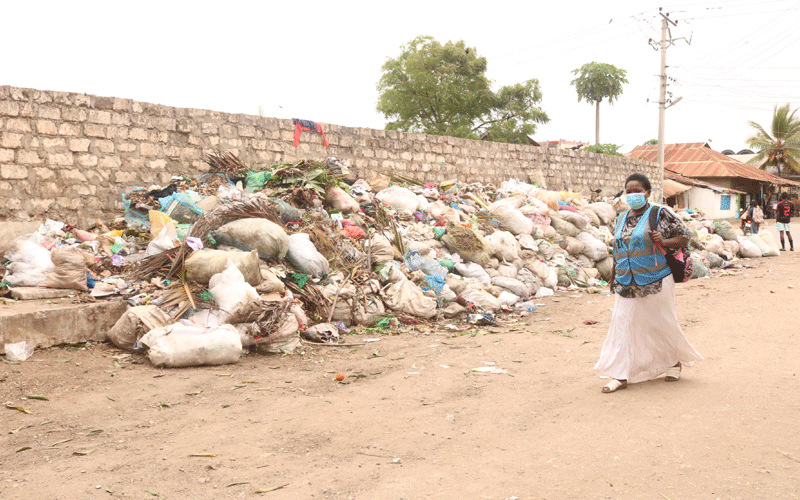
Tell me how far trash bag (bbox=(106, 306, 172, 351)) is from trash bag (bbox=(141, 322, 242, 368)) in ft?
0.48

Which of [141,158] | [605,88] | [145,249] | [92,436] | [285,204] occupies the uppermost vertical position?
[605,88]

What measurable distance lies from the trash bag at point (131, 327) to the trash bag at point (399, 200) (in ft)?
14.6

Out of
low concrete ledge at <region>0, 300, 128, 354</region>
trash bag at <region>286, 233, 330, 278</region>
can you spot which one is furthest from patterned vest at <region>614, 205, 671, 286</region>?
low concrete ledge at <region>0, 300, 128, 354</region>

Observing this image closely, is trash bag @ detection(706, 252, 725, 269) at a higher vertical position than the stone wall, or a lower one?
lower

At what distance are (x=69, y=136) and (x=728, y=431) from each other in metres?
6.73

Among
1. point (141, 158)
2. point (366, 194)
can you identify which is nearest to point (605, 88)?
point (366, 194)

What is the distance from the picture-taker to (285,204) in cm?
687

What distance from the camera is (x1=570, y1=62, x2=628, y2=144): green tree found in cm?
3080

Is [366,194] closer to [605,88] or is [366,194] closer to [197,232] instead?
[197,232]

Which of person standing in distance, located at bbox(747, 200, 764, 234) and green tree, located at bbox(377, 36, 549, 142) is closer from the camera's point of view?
person standing in distance, located at bbox(747, 200, 764, 234)

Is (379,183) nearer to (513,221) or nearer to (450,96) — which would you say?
(513,221)

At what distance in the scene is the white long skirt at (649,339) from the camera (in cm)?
364

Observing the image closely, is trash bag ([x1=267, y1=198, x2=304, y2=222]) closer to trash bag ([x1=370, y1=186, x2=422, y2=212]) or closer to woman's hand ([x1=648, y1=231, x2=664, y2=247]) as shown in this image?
trash bag ([x1=370, y1=186, x2=422, y2=212])

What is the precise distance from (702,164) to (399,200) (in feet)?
85.2
